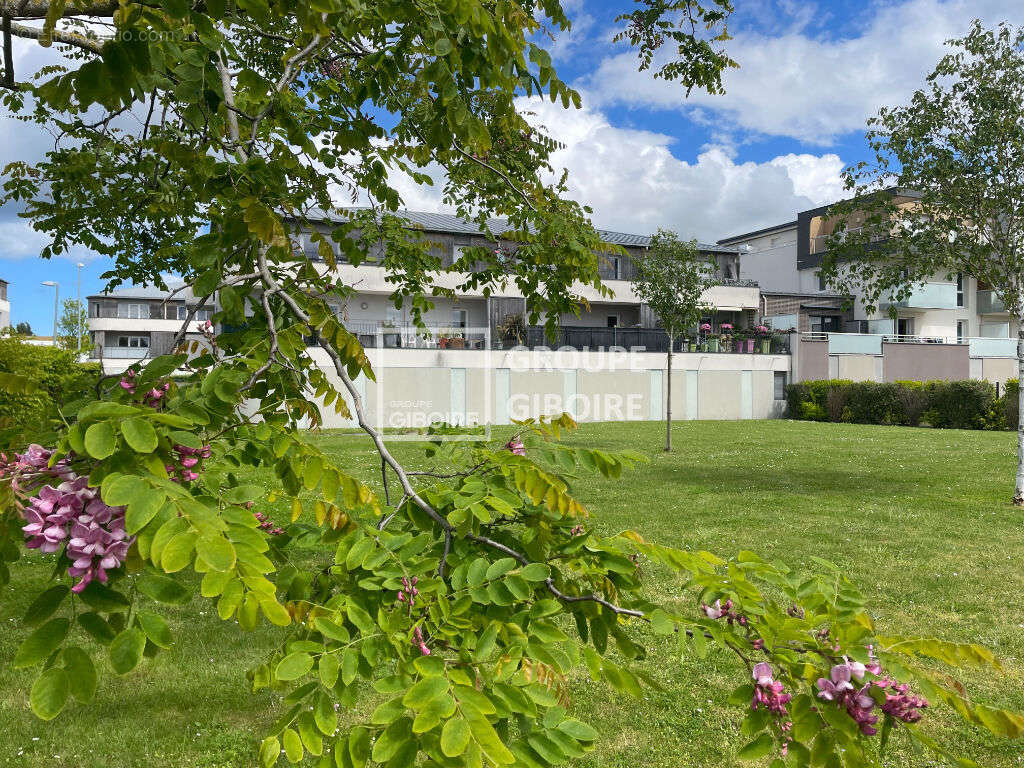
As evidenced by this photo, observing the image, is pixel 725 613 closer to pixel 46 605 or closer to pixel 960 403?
pixel 46 605

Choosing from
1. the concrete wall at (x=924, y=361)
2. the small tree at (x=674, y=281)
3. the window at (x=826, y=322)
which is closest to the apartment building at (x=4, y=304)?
the small tree at (x=674, y=281)

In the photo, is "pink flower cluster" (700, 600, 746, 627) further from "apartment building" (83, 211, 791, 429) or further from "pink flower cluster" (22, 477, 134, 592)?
"apartment building" (83, 211, 791, 429)

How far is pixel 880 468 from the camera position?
16.1m

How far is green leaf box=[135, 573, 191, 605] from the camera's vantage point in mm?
1455

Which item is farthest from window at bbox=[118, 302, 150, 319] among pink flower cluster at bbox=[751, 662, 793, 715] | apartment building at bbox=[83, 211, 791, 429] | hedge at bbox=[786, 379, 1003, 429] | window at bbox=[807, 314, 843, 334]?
pink flower cluster at bbox=[751, 662, 793, 715]

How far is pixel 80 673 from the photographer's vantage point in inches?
57.1

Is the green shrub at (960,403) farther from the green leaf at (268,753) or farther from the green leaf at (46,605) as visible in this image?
the green leaf at (46,605)

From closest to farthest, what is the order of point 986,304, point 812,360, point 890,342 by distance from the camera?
point 812,360
point 890,342
point 986,304

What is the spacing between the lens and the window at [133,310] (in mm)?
70125

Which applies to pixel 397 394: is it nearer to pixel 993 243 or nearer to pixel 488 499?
pixel 993 243

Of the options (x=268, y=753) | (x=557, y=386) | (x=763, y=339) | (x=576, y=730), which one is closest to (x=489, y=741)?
(x=576, y=730)

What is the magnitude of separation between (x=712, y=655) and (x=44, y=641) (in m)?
4.94

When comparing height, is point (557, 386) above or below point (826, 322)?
below

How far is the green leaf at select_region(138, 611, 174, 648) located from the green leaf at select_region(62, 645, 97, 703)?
11 centimetres
